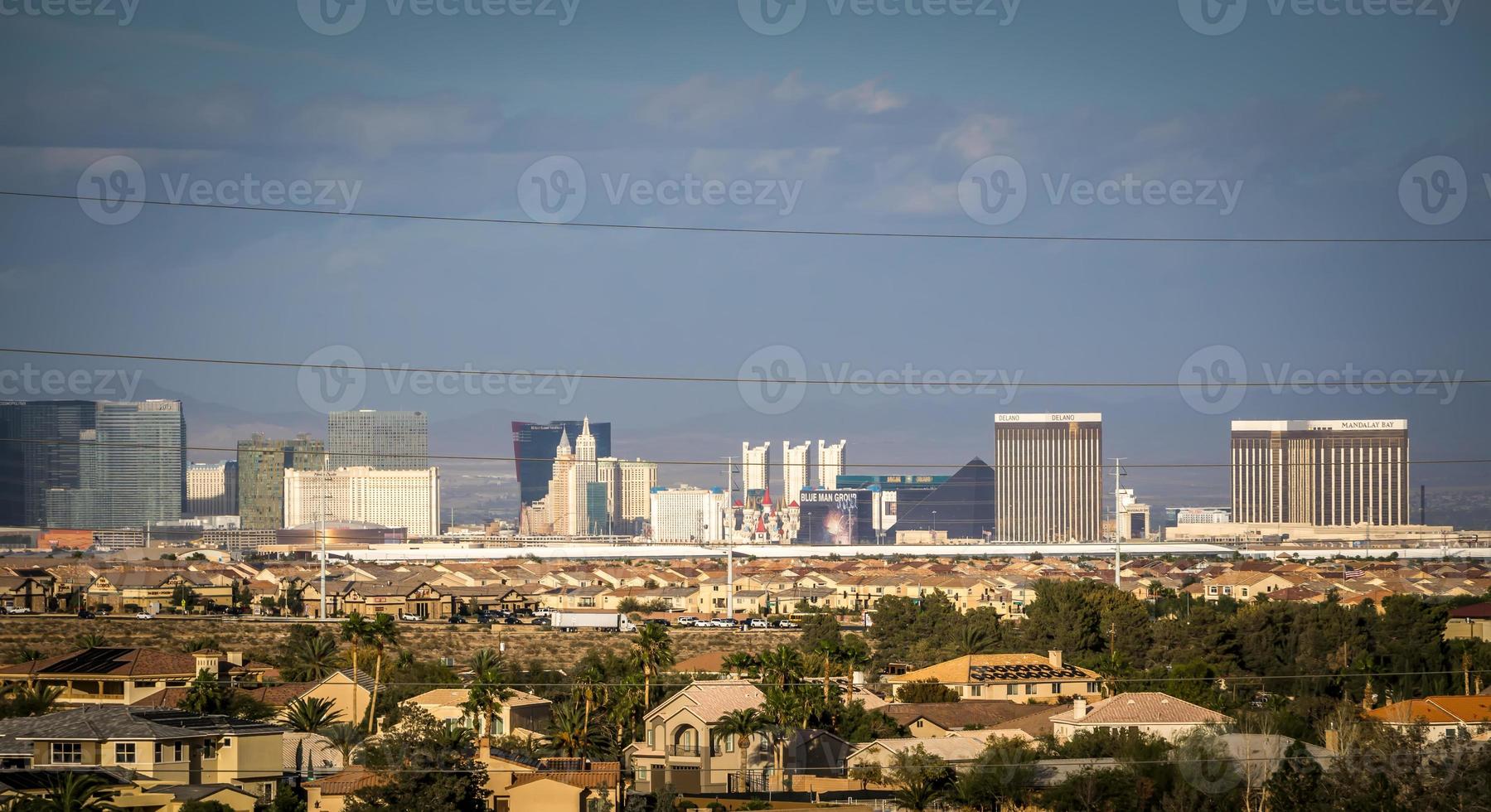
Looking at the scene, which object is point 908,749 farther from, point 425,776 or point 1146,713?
point 425,776

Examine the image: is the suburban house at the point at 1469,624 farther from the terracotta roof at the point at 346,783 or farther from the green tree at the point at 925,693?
the terracotta roof at the point at 346,783

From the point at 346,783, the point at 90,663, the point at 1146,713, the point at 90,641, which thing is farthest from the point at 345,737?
the point at 90,641

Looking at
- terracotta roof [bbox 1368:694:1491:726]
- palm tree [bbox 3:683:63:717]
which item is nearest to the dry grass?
palm tree [bbox 3:683:63:717]

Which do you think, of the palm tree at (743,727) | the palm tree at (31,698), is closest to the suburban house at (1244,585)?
the palm tree at (743,727)

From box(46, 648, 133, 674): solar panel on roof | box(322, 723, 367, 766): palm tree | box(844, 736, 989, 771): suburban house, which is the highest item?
box(46, 648, 133, 674): solar panel on roof

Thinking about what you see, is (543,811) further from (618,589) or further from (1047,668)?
(618,589)

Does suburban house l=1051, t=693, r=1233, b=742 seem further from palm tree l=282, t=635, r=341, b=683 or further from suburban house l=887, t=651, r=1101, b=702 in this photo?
palm tree l=282, t=635, r=341, b=683

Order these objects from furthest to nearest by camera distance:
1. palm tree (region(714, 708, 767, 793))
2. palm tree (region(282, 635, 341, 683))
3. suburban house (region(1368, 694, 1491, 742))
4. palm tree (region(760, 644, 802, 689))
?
1. palm tree (region(282, 635, 341, 683))
2. palm tree (region(760, 644, 802, 689))
3. suburban house (region(1368, 694, 1491, 742))
4. palm tree (region(714, 708, 767, 793))
